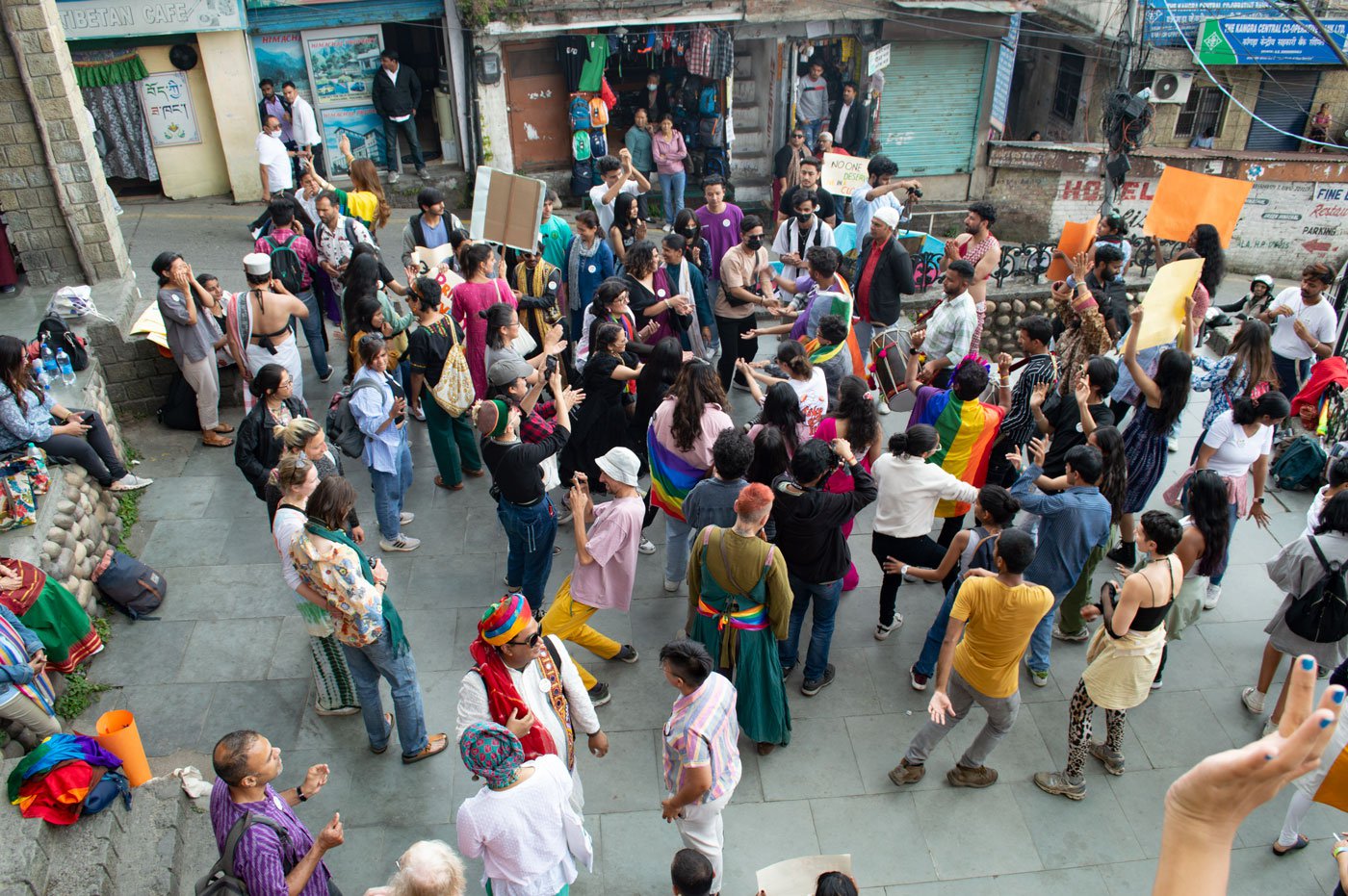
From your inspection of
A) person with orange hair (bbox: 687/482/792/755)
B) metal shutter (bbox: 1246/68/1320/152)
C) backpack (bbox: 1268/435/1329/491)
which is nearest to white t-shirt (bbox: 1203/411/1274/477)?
backpack (bbox: 1268/435/1329/491)

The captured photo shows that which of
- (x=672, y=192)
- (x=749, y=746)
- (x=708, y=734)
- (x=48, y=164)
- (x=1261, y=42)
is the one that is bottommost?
(x=749, y=746)

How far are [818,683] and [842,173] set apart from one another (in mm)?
6358

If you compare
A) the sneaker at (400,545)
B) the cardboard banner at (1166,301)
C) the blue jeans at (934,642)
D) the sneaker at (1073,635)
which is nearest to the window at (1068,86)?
the cardboard banner at (1166,301)

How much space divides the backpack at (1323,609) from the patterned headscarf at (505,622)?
161 inches

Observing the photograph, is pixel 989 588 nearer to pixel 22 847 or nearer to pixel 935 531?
pixel 935 531

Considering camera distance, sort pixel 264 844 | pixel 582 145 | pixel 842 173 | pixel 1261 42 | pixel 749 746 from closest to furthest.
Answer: pixel 264 844 → pixel 749 746 → pixel 842 173 → pixel 582 145 → pixel 1261 42

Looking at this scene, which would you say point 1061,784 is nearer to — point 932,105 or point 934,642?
point 934,642

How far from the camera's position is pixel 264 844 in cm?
348

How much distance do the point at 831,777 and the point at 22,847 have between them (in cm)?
376

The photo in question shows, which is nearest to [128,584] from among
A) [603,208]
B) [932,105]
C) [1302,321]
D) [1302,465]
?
[603,208]

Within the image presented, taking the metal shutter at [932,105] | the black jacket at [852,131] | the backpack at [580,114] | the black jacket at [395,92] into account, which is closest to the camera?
the black jacket at [395,92]

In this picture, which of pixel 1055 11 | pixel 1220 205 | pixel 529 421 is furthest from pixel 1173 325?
pixel 1055 11

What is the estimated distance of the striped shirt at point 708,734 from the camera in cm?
386

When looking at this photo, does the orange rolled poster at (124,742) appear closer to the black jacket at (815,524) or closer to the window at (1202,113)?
the black jacket at (815,524)
